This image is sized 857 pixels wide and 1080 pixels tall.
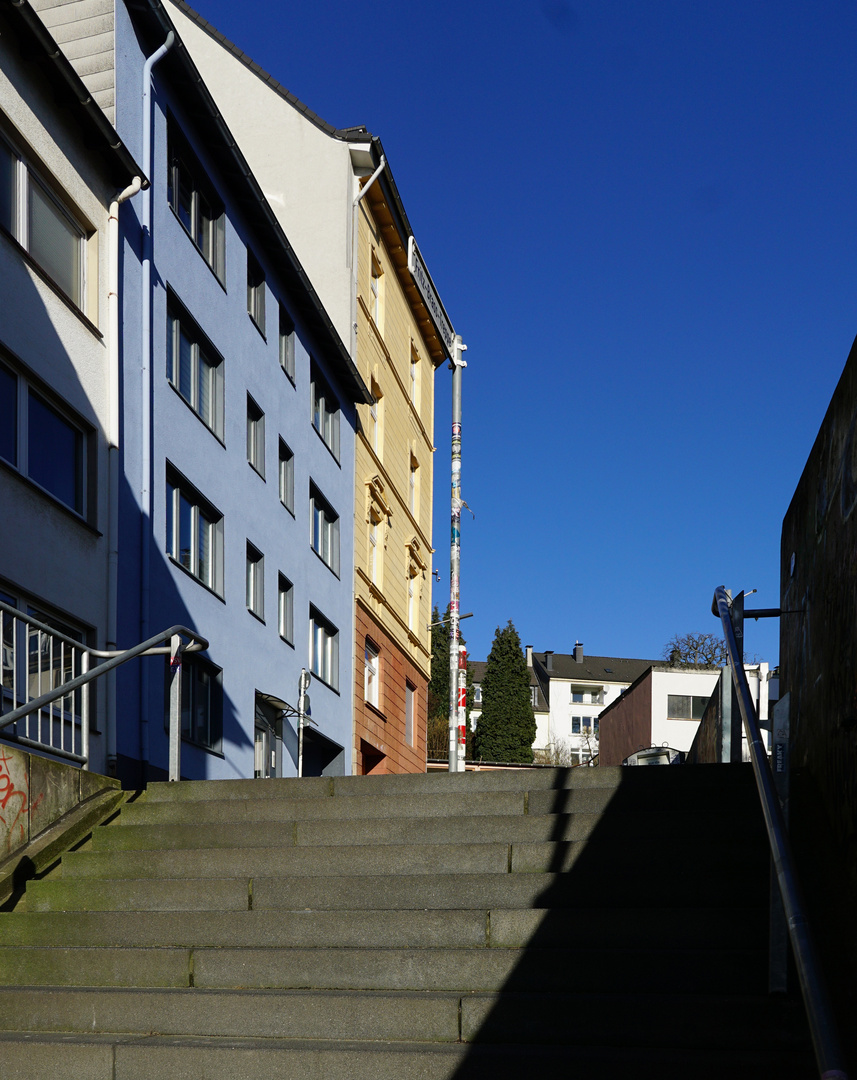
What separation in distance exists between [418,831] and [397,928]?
1.18 m

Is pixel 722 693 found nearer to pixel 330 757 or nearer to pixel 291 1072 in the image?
pixel 291 1072

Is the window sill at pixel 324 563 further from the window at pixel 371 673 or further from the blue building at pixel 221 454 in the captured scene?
the window at pixel 371 673

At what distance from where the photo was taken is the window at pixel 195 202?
54.0 ft

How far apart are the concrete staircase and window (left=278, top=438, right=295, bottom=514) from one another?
14161mm

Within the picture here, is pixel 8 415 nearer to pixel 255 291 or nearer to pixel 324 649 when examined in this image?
pixel 255 291

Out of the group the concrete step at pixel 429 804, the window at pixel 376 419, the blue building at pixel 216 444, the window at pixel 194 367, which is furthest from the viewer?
the window at pixel 376 419

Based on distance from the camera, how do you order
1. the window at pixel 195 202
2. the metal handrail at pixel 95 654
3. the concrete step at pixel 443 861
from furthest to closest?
the window at pixel 195 202
the metal handrail at pixel 95 654
the concrete step at pixel 443 861

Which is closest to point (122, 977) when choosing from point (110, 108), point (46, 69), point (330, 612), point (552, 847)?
point (552, 847)

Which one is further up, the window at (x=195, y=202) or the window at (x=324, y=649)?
the window at (x=195, y=202)

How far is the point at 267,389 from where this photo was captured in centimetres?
2025

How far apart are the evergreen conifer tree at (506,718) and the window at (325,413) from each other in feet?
156

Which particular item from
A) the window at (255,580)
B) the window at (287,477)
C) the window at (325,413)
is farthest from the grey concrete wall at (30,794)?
the window at (325,413)

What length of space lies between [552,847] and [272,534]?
47.2ft

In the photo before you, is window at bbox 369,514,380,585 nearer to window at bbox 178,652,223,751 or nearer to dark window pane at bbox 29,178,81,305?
window at bbox 178,652,223,751
